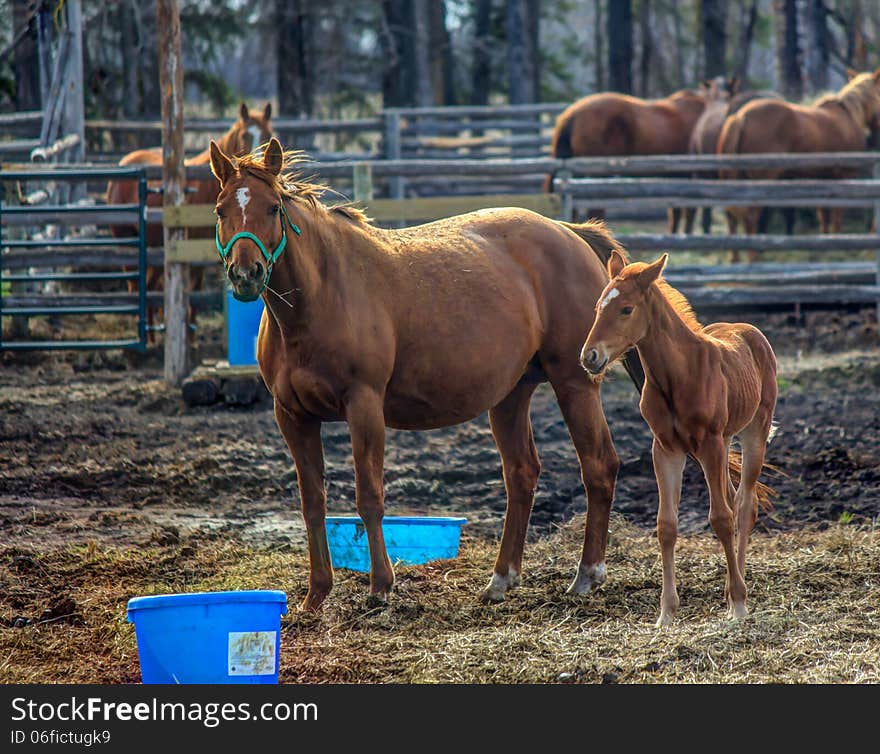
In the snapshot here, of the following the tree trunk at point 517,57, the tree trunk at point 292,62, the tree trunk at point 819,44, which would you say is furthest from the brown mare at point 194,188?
the tree trunk at point 819,44

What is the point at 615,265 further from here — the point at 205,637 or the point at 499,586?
the point at 205,637

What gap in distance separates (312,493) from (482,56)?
82.8ft

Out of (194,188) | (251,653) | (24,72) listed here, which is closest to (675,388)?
(251,653)

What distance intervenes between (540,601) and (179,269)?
6447 mm

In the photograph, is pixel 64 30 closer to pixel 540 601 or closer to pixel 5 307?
pixel 5 307

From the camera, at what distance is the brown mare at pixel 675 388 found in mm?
5102

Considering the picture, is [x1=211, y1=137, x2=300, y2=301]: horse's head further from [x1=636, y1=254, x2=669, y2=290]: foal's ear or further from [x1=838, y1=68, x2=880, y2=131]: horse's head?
[x1=838, y1=68, x2=880, y2=131]: horse's head

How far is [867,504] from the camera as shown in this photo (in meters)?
7.27

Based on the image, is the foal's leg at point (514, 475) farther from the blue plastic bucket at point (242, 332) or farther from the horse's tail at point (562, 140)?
the horse's tail at point (562, 140)

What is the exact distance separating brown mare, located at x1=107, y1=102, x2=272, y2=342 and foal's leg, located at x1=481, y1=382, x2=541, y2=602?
19.5 ft

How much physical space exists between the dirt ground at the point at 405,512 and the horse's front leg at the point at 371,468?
20 centimetres

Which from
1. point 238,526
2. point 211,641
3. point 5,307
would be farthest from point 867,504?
point 5,307

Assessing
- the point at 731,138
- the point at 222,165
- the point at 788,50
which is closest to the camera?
the point at 222,165

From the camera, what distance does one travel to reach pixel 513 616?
18.1 feet
